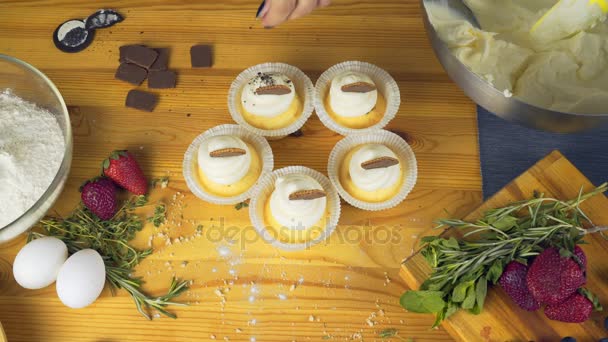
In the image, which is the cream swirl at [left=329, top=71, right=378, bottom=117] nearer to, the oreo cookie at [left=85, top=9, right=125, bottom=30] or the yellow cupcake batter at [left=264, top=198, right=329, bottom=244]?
the yellow cupcake batter at [left=264, top=198, right=329, bottom=244]

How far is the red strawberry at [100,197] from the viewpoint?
1328 mm

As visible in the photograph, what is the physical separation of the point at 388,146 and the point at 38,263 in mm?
878

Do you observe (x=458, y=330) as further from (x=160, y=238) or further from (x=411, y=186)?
(x=160, y=238)

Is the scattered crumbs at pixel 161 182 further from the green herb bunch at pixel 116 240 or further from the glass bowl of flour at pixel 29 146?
the glass bowl of flour at pixel 29 146

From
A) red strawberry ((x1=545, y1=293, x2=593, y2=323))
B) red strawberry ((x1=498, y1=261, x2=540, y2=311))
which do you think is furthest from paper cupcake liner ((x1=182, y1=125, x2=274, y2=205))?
red strawberry ((x1=545, y1=293, x2=593, y2=323))

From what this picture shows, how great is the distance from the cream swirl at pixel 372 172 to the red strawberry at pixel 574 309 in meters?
0.44

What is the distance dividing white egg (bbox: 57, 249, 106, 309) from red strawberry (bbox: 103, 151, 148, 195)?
198 mm

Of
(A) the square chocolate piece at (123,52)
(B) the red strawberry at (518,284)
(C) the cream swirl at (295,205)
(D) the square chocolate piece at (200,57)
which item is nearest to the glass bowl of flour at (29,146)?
(A) the square chocolate piece at (123,52)

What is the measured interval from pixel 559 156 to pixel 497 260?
13.2 inches

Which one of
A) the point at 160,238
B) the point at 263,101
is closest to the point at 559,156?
the point at 263,101

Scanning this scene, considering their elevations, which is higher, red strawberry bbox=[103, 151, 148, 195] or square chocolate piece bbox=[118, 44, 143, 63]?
square chocolate piece bbox=[118, 44, 143, 63]

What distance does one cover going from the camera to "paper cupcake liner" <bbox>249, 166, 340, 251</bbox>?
1296 millimetres

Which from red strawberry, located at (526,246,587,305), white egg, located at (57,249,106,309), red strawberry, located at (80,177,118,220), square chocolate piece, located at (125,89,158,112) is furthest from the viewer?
square chocolate piece, located at (125,89,158,112)

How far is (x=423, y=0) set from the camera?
1236mm
